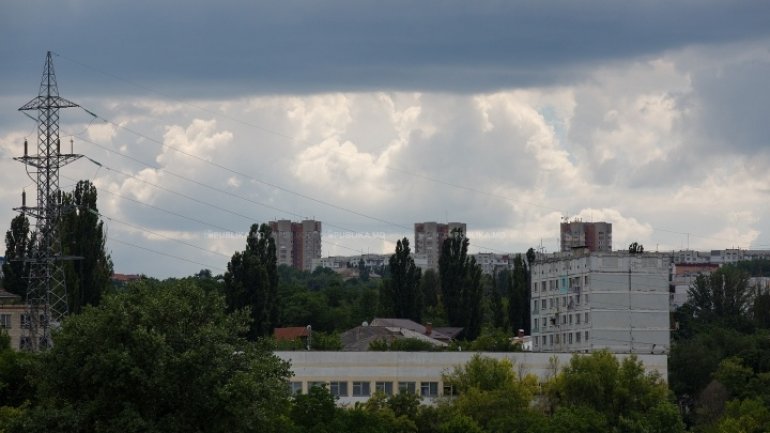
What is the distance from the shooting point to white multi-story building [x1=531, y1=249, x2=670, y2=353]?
128 metres

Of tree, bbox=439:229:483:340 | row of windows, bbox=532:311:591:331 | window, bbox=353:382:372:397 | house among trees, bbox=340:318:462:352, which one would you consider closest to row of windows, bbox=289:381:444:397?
window, bbox=353:382:372:397

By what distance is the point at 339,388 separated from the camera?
89750 millimetres

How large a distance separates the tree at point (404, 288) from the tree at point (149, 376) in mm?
83596

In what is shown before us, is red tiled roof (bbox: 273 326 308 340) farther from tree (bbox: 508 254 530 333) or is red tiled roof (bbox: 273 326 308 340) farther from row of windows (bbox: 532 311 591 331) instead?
row of windows (bbox: 532 311 591 331)

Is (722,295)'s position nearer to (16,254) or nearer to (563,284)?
(563,284)

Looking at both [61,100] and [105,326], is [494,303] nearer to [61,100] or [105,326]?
[61,100]

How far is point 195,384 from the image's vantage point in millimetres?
54500

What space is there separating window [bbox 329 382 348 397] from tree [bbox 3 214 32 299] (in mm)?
44853

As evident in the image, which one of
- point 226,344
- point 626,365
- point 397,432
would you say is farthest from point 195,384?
point 626,365

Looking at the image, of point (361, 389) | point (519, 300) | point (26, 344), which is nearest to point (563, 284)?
point (519, 300)

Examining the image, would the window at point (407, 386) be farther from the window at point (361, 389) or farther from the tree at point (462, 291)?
the tree at point (462, 291)

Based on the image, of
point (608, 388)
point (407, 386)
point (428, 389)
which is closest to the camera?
point (608, 388)

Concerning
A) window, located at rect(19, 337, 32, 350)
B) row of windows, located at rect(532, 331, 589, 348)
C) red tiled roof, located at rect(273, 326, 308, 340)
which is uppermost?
red tiled roof, located at rect(273, 326, 308, 340)

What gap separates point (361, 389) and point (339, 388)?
1.34m
